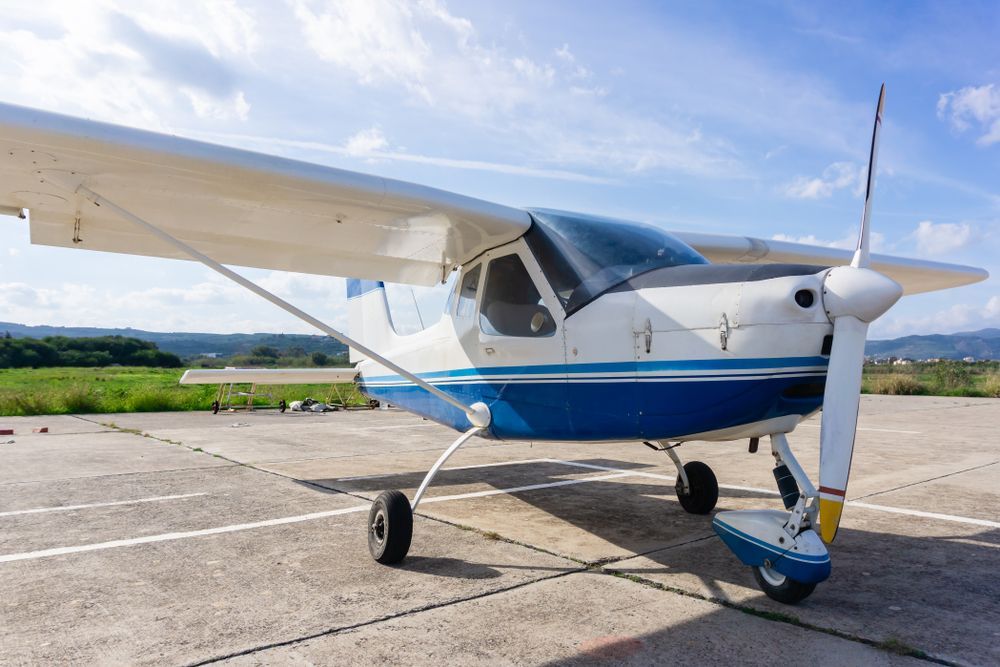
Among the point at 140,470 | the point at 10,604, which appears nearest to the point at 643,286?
the point at 10,604

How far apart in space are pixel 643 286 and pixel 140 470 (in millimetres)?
6350

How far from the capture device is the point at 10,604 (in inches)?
127

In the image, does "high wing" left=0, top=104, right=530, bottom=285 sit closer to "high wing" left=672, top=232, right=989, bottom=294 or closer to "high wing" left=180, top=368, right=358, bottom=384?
"high wing" left=672, top=232, right=989, bottom=294

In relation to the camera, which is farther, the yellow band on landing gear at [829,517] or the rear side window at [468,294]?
the rear side window at [468,294]

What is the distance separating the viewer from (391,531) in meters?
3.91

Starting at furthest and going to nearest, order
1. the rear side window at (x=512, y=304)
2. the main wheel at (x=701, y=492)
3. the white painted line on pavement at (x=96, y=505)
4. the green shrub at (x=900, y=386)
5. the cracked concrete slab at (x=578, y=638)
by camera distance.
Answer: the green shrub at (x=900, y=386) < the main wheel at (x=701, y=492) < the white painted line on pavement at (x=96, y=505) < the rear side window at (x=512, y=304) < the cracked concrete slab at (x=578, y=638)

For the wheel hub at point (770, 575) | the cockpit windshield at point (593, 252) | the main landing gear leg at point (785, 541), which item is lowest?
the wheel hub at point (770, 575)

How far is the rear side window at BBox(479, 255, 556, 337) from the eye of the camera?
4449mm

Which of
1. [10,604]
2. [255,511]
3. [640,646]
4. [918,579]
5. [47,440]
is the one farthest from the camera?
[47,440]

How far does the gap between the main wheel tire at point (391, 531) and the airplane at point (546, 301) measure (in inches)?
0.5

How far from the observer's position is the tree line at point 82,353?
63.2m

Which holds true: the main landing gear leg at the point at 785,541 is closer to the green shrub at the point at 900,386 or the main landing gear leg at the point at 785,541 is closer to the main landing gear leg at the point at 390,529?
the main landing gear leg at the point at 390,529

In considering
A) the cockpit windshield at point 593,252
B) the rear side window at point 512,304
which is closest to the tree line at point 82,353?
the rear side window at point 512,304

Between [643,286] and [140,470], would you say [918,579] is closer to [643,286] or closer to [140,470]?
[643,286]
